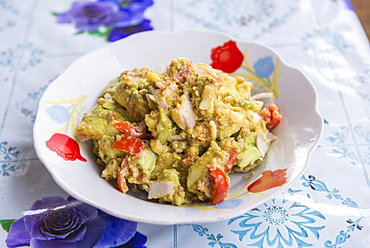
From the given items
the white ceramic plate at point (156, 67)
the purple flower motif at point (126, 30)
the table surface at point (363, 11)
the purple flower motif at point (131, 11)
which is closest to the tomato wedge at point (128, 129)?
the white ceramic plate at point (156, 67)

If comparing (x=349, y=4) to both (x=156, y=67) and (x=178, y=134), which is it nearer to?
(x=156, y=67)

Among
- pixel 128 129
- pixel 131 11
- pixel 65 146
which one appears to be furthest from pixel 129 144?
pixel 131 11

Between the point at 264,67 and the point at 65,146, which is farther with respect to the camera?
the point at 264,67

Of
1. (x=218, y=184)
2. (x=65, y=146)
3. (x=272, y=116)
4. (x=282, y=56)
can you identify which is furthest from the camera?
(x=282, y=56)

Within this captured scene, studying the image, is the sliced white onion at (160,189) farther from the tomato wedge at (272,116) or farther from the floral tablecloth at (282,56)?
the tomato wedge at (272,116)

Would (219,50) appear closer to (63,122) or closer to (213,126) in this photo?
(213,126)

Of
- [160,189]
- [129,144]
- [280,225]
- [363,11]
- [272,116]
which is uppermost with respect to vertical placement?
[363,11]
